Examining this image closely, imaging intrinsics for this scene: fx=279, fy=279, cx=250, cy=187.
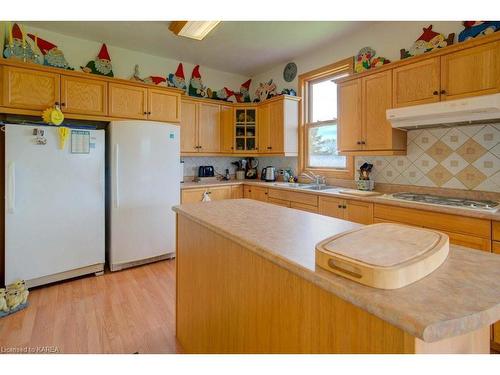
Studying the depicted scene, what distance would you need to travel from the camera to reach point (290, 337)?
2.99 feet

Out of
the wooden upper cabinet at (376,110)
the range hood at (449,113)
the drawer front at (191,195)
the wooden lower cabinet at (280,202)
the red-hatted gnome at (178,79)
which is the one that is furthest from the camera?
the red-hatted gnome at (178,79)

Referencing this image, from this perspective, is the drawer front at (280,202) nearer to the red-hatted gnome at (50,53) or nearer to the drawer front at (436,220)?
the drawer front at (436,220)

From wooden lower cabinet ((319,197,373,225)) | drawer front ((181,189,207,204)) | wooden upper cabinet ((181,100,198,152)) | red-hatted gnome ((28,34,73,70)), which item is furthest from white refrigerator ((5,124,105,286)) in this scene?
wooden lower cabinet ((319,197,373,225))

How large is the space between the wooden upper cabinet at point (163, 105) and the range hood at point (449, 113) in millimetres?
2402

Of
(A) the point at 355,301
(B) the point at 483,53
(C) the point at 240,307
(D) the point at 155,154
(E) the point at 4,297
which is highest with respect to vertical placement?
(B) the point at 483,53

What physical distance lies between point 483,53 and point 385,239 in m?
2.08

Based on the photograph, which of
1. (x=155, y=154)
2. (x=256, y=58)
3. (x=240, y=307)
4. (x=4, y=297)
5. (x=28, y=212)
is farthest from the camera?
(x=256, y=58)

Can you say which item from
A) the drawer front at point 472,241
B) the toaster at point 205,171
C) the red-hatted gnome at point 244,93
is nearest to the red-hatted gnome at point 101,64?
the toaster at point 205,171

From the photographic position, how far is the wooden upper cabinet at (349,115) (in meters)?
2.90

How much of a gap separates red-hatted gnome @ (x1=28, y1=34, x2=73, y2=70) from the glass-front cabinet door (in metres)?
2.26

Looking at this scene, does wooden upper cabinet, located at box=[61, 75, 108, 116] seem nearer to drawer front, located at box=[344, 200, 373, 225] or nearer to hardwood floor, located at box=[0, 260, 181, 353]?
hardwood floor, located at box=[0, 260, 181, 353]
